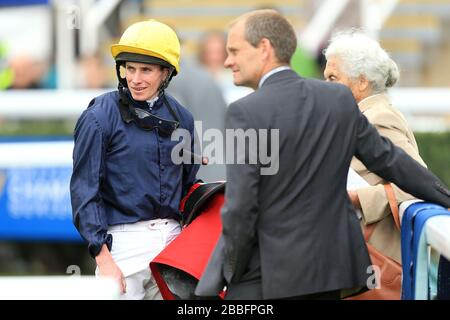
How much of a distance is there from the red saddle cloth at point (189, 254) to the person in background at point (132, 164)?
0.15 meters

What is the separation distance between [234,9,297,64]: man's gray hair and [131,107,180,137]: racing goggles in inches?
26.1

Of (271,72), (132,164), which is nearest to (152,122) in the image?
(132,164)

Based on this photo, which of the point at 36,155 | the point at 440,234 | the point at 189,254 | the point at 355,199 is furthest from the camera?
the point at 36,155

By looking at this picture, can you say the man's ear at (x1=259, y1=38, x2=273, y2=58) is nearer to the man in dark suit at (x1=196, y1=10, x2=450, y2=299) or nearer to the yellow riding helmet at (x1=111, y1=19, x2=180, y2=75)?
the man in dark suit at (x1=196, y1=10, x2=450, y2=299)

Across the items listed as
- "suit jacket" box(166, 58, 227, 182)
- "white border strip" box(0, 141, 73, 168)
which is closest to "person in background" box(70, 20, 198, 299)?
"suit jacket" box(166, 58, 227, 182)

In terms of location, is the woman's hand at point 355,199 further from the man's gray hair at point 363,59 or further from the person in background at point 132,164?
the person in background at point 132,164

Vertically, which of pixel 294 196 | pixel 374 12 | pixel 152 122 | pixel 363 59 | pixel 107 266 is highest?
pixel 374 12

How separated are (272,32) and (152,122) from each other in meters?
0.73

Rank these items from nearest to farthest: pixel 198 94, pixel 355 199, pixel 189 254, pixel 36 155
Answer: pixel 189 254, pixel 355 199, pixel 198 94, pixel 36 155

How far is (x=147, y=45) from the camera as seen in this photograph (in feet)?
13.7

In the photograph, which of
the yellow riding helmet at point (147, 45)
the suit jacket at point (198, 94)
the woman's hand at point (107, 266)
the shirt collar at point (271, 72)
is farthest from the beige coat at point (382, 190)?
the suit jacket at point (198, 94)

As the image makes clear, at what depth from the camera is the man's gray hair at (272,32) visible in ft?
12.3

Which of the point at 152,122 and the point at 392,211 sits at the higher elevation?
the point at 152,122

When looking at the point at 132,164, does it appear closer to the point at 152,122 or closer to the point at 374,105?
the point at 152,122
